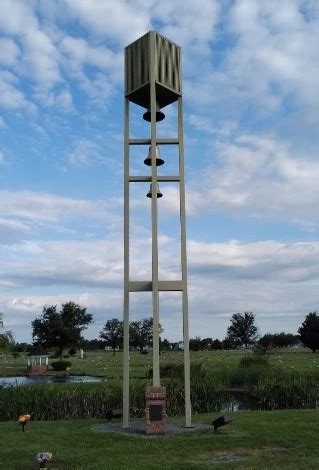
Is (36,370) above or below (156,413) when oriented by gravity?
below

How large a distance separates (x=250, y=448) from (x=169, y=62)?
9.54 metres

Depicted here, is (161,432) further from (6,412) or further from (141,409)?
(6,412)

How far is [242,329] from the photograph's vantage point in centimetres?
11494

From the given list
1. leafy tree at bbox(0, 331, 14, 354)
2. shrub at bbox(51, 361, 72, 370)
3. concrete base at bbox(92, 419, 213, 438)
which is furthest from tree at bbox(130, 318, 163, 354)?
concrete base at bbox(92, 419, 213, 438)

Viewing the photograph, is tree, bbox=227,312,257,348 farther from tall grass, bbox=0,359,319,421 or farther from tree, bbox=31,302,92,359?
tall grass, bbox=0,359,319,421

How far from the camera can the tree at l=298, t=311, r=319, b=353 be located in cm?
6719

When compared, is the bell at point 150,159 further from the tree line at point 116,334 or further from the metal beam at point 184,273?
the tree line at point 116,334

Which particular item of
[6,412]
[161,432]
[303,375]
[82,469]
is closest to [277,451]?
[161,432]

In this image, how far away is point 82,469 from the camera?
865cm

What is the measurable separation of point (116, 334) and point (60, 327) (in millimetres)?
45604

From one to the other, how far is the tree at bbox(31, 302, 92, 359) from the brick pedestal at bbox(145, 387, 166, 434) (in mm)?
44965

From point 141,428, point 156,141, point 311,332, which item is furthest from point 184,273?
point 311,332

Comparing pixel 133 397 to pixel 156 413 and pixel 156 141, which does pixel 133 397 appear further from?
pixel 156 141

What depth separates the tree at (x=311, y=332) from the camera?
220 ft
